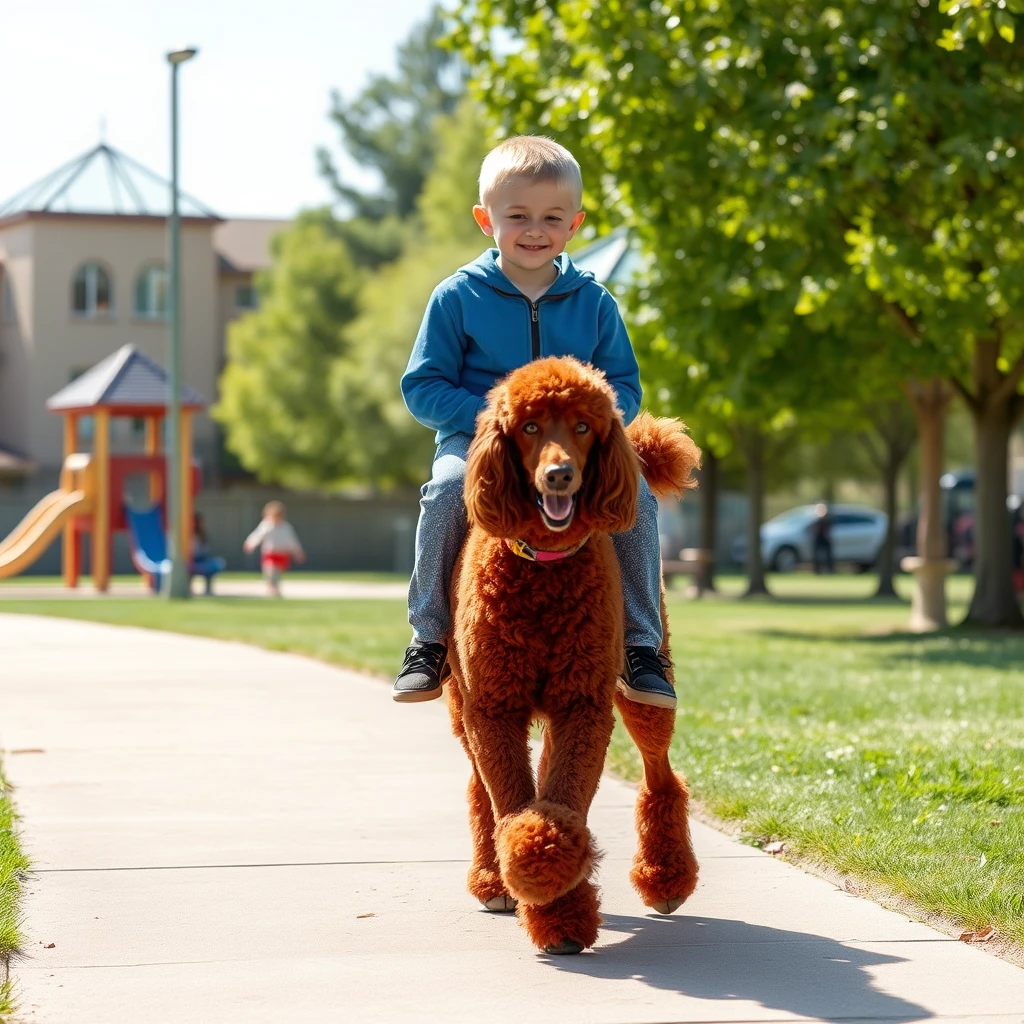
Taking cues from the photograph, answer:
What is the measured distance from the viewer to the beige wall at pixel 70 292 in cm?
4725

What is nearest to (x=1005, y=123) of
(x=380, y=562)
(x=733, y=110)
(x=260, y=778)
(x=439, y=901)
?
(x=733, y=110)

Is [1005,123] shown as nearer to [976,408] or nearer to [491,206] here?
[976,408]

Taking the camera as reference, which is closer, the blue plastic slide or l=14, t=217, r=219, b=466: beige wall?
the blue plastic slide

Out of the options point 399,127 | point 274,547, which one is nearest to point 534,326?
point 274,547

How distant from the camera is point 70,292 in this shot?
47.9m

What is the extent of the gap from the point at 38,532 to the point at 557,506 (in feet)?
80.6

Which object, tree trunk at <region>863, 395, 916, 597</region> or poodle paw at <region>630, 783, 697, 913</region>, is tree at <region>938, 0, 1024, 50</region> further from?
tree trunk at <region>863, 395, 916, 597</region>

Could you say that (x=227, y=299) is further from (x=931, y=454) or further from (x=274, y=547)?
(x=931, y=454)

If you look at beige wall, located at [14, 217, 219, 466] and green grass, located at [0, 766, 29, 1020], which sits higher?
beige wall, located at [14, 217, 219, 466]

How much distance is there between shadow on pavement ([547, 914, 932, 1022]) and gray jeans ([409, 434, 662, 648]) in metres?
0.82

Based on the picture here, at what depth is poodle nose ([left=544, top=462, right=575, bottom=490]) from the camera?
159 inches

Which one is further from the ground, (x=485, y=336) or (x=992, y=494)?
(x=485, y=336)

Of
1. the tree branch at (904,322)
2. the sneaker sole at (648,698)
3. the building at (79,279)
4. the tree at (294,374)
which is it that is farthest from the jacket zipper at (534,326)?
the building at (79,279)

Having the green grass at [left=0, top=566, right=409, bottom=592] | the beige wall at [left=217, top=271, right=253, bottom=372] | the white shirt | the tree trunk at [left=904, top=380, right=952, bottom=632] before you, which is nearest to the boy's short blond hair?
the tree trunk at [left=904, top=380, right=952, bottom=632]
